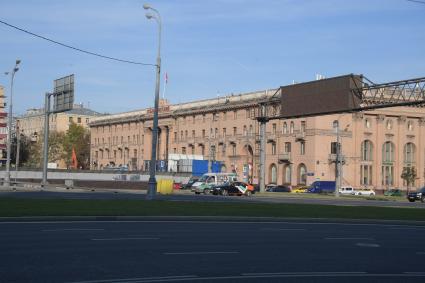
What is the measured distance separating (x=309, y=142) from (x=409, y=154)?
18387 mm

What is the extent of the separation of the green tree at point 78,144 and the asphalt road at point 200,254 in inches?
4669

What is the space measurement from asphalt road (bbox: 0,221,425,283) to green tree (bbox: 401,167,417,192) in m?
77.0

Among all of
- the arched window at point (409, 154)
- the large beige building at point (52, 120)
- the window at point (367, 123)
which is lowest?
the arched window at point (409, 154)

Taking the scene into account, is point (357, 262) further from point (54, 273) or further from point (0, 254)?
point (0, 254)

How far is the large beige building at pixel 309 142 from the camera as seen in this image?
9538 cm

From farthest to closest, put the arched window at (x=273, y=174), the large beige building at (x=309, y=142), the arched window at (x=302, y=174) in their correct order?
the arched window at (x=273, y=174) < the arched window at (x=302, y=174) < the large beige building at (x=309, y=142)

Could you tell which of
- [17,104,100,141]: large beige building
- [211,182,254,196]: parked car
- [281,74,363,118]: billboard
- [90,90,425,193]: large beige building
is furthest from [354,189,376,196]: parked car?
[17,104,100,141]: large beige building

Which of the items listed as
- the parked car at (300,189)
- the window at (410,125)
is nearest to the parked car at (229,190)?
the parked car at (300,189)

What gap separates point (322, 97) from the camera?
52719mm

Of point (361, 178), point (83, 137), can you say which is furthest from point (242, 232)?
point (83, 137)

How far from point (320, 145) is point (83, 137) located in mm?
73913

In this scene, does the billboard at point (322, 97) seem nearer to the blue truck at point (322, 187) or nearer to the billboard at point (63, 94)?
the billboard at point (63, 94)

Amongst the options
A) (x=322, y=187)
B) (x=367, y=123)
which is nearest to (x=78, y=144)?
(x=367, y=123)

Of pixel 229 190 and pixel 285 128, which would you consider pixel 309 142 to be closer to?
pixel 285 128
